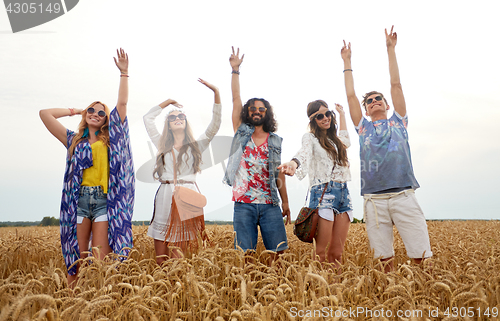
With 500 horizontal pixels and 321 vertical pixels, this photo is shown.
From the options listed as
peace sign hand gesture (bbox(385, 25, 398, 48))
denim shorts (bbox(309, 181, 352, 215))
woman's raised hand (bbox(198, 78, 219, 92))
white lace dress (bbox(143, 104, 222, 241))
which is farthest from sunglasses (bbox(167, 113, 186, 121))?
peace sign hand gesture (bbox(385, 25, 398, 48))

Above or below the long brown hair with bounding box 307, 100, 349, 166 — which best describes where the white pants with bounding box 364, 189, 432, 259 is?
below

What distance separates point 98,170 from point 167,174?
0.93 m

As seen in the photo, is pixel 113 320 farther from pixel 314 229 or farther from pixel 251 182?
pixel 314 229

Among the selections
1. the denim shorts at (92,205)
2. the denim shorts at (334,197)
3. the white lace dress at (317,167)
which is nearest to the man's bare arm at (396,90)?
the white lace dress at (317,167)

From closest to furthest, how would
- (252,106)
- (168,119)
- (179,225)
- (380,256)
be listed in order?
(380,256)
(252,106)
(179,225)
(168,119)

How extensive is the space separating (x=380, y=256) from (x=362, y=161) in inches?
44.8

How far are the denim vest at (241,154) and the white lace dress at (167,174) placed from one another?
618 millimetres

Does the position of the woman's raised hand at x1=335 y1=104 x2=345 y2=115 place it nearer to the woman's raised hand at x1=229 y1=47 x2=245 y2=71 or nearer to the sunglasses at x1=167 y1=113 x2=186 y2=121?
the woman's raised hand at x1=229 y1=47 x2=245 y2=71

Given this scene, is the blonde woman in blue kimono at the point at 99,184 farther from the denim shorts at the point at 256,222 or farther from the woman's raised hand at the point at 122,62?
the denim shorts at the point at 256,222

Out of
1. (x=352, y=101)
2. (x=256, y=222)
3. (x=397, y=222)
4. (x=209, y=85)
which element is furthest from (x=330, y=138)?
(x=209, y=85)

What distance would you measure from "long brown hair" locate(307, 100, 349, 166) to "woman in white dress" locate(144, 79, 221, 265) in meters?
1.37

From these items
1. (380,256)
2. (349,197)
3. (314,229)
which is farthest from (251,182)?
(380,256)

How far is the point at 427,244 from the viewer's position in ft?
12.2

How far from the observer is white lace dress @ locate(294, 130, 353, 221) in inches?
170
